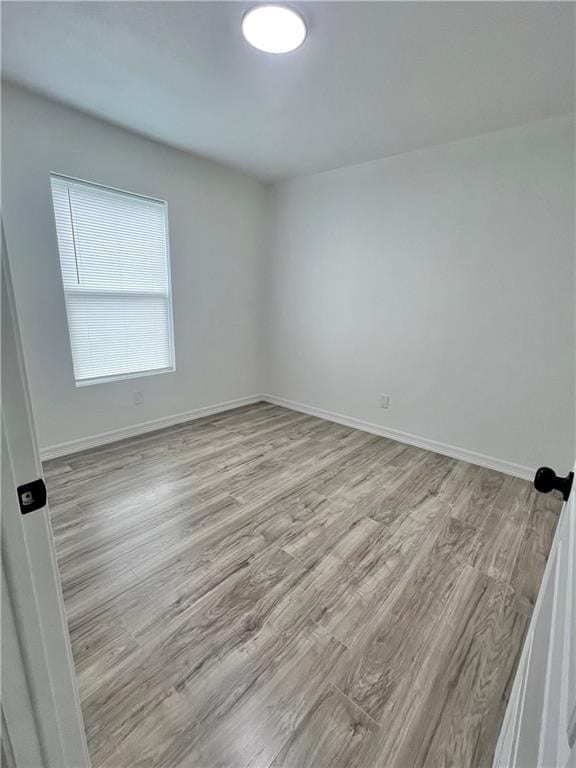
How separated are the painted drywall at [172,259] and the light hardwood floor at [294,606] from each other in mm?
658

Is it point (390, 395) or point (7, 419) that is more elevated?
point (7, 419)

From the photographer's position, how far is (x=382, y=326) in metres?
3.17

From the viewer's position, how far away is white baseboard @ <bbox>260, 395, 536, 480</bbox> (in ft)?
8.54

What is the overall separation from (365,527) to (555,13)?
255 centimetres

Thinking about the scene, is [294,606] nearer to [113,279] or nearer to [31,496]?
[31,496]

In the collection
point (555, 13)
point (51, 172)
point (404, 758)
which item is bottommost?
point (404, 758)

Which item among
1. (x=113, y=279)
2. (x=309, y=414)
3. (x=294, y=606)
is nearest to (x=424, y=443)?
(x=309, y=414)

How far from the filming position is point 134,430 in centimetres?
316

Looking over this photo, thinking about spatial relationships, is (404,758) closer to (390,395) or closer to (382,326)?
(390,395)

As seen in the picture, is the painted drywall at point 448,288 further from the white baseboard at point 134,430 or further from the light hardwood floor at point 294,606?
the white baseboard at point 134,430

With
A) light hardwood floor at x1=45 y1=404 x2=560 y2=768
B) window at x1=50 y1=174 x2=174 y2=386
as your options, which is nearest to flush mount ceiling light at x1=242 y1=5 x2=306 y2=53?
window at x1=50 y1=174 x2=174 y2=386

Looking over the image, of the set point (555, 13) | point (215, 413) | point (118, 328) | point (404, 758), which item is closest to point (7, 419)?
point (404, 758)

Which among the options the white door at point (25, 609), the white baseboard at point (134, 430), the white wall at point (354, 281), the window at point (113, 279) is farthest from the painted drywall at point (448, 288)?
the white door at point (25, 609)

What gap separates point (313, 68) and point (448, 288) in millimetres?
1760
